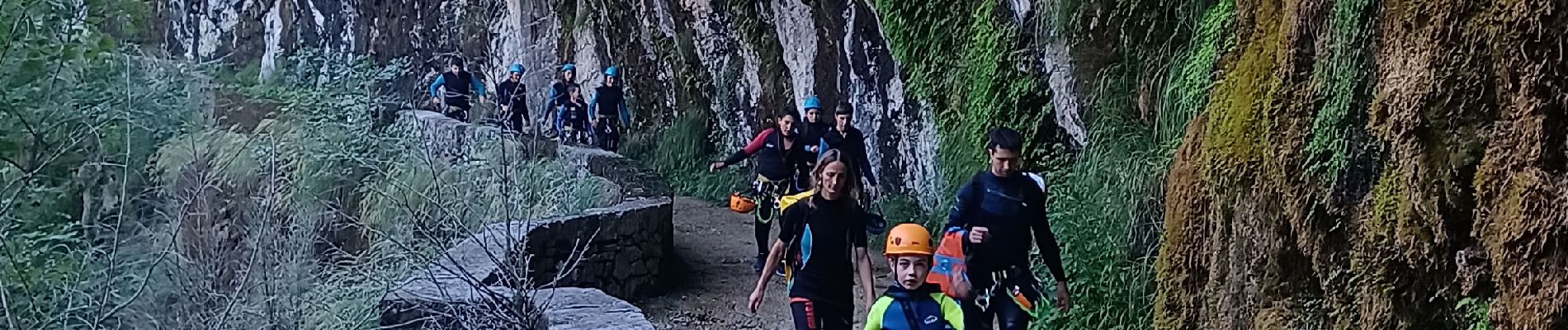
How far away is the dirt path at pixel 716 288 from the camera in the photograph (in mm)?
8547

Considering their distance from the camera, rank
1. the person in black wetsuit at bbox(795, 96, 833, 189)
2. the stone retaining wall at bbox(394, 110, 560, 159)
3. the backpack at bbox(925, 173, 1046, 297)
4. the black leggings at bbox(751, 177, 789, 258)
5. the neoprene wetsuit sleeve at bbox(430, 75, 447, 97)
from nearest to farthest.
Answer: the backpack at bbox(925, 173, 1046, 297)
the black leggings at bbox(751, 177, 789, 258)
the person in black wetsuit at bbox(795, 96, 833, 189)
the stone retaining wall at bbox(394, 110, 560, 159)
the neoprene wetsuit sleeve at bbox(430, 75, 447, 97)

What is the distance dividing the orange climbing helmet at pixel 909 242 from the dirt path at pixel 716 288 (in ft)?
13.3

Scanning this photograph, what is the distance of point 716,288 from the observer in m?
9.45

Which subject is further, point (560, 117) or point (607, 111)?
point (560, 117)

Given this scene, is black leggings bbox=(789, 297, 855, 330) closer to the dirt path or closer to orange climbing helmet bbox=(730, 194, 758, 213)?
orange climbing helmet bbox=(730, 194, 758, 213)

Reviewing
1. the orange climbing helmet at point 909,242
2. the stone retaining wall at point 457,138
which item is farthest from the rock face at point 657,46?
the orange climbing helmet at point 909,242

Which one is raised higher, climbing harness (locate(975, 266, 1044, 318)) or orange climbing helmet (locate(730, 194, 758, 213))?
orange climbing helmet (locate(730, 194, 758, 213))

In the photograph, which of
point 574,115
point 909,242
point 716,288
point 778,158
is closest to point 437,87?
point 574,115

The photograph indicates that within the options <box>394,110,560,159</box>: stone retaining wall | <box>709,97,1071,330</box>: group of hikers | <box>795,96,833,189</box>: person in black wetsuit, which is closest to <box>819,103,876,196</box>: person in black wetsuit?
<box>795,96,833,189</box>: person in black wetsuit

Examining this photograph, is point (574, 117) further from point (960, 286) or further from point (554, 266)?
point (960, 286)

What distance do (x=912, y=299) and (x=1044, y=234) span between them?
135cm

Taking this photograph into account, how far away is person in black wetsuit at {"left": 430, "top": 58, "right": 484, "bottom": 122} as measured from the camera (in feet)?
53.9

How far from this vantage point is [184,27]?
87.8 feet

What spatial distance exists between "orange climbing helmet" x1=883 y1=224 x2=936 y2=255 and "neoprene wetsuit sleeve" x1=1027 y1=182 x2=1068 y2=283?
1146 mm
